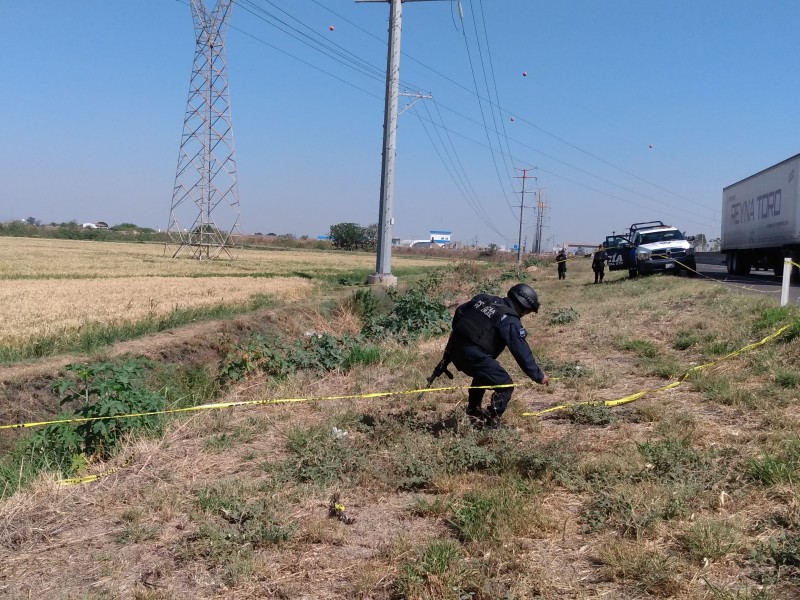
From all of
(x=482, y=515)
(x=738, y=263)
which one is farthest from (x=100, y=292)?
(x=738, y=263)

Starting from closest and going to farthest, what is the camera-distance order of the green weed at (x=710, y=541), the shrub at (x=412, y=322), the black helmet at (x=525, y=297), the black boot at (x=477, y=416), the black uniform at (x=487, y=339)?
the green weed at (x=710, y=541) → the black uniform at (x=487, y=339) → the black helmet at (x=525, y=297) → the black boot at (x=477, y=416) → the shrub at (x=412, y=322)

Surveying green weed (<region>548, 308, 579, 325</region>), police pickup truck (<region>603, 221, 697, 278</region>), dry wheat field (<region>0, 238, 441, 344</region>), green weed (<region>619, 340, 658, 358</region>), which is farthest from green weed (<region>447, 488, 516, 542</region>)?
police pickup truck (<region>603, 221, 697, 278</region>)

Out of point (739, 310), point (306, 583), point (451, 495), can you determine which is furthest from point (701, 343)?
point (306, 583)

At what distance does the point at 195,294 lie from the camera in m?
20.6

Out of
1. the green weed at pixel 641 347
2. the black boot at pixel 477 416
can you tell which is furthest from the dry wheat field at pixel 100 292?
the green weed at pixel 641 347

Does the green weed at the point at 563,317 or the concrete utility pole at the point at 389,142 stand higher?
the concrete utility pole at the point at 389,142

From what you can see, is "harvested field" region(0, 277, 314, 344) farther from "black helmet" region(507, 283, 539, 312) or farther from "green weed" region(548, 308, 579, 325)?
"black helmet" region(507, 283, 539, 312)

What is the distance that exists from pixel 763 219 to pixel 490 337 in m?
22.6

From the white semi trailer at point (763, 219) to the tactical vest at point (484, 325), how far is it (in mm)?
19203

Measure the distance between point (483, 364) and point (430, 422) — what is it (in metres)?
0.97

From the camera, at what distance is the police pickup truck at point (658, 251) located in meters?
22.2

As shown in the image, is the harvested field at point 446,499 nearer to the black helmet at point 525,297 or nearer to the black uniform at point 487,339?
the black uniform at point 487,339

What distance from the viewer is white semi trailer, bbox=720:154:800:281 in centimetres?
2225

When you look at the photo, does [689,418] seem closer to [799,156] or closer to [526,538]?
[526,538]
